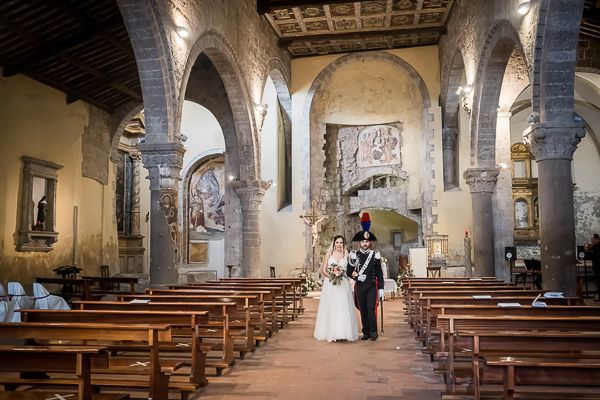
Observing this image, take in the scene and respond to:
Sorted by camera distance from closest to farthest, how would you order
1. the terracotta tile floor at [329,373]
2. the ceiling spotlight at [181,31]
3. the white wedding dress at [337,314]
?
the terracotta tile floor at [329,373] < the white wedding dress at [337,314] < the ceiling spotlight at [181,31]

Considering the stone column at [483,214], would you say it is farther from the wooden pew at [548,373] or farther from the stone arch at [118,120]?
the wooden pew at [548,373]

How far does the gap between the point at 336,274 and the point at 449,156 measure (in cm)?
1267

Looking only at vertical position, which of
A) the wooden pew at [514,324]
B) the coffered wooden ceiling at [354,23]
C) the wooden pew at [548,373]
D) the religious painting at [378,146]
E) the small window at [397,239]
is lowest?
the wooden pew at [548,373]

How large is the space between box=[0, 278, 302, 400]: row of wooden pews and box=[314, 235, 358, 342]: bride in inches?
39.5

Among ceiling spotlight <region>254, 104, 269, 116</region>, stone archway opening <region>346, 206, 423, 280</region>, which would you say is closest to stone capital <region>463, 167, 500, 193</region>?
ceiling spotlight <region>254, 104, 269, 116</region>

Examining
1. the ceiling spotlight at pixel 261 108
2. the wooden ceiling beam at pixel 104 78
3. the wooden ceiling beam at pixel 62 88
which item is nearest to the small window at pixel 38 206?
the wooden ceiling beam at pixel 62 88

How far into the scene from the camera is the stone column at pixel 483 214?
1533 cm

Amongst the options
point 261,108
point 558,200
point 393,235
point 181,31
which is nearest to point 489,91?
point 558,200

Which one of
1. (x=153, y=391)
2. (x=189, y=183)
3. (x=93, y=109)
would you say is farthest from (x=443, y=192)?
(x=153, y=391)

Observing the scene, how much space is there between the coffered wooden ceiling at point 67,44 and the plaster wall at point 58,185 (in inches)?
20.3

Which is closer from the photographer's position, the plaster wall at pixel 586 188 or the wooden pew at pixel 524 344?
the wooden pew at pixel 524 344

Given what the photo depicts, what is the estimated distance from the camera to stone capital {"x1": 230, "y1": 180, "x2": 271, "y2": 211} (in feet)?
55.8

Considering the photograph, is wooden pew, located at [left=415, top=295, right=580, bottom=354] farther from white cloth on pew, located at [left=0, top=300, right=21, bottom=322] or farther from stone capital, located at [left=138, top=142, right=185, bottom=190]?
white cloth on pew, located at [left=0, top=300, right=21, bottom=322]

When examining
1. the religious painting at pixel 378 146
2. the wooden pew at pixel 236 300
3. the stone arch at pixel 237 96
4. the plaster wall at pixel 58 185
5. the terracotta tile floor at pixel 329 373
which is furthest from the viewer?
the religious painting at pixel 378 146
